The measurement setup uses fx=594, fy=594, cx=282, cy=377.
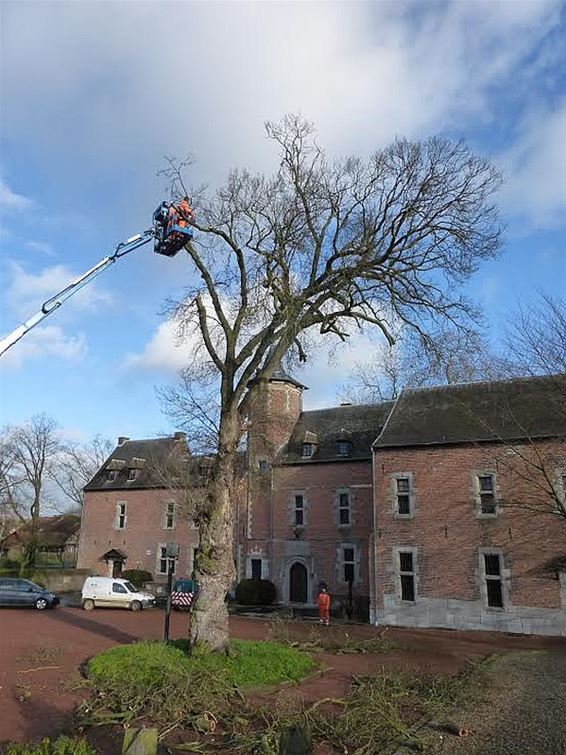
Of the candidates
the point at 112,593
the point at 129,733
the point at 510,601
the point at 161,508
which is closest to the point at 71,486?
the point at 161,508

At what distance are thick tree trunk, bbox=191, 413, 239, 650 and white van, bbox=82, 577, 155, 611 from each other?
18.1 m

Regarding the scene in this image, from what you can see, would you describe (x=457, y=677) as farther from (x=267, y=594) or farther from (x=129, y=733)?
(x=267, y=594)

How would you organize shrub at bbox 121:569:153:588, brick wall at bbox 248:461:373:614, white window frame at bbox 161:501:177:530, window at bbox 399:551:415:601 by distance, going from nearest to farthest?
window at bbox 399:551:415:601, brick wall at bbox 248:461:373:614, shrub at bbox 121:569:153:588, white window frame at bbox 161:501:177:530

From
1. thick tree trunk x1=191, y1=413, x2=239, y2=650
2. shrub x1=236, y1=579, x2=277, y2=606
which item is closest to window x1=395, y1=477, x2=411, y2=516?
shrub x1=236, y1=579, x2=277, y2=606

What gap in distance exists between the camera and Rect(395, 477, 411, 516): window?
82.1 feet

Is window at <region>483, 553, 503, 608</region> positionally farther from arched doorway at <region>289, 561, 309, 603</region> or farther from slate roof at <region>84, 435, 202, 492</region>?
slate roof at <region>84, 435, 202, 492</region>

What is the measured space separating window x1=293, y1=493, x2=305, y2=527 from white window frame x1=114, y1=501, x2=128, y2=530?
13.4m

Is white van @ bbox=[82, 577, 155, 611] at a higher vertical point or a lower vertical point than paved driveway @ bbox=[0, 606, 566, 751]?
higher

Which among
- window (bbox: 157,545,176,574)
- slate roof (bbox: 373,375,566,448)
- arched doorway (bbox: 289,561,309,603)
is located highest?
slate roof (bbox: 373,375,566,448)

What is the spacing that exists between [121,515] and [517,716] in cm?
3423

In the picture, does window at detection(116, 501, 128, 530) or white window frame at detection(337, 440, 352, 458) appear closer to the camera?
white window frame at detection(337, 440, 352, 458)

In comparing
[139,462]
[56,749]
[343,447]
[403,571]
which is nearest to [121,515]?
[139,462]

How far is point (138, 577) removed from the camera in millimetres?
36750

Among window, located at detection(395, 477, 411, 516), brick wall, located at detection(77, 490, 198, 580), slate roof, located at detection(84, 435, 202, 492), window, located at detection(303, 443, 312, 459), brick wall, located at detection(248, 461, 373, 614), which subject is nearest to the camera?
window, located at detection(395, 477, 411, 516)
